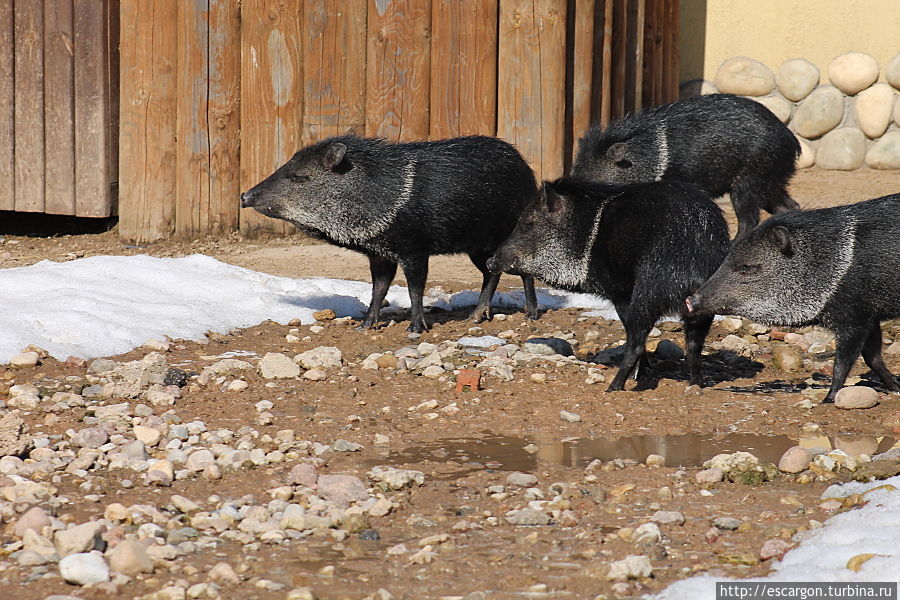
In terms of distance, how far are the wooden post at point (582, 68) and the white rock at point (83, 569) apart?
594 cm

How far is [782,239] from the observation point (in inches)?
211

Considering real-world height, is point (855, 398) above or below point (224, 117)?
below

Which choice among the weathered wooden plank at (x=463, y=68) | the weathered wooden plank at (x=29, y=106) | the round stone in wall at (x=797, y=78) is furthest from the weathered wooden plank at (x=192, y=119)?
the round stone in wall at (x=797, y=78)

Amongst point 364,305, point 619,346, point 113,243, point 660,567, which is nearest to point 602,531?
point 660,567

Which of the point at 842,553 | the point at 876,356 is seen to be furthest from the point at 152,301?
the point at 842,553

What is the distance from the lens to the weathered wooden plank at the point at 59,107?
8.64 m

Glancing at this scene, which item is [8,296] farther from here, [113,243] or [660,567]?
[660,567]

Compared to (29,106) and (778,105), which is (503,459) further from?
(778,105)

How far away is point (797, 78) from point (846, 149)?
84 centimetres

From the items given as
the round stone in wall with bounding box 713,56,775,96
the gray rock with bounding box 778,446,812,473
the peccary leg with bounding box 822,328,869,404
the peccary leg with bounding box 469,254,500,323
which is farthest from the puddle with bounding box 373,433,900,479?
the round stone in wall with bounding box 713,56,775,96

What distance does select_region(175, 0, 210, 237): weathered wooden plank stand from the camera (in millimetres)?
8406

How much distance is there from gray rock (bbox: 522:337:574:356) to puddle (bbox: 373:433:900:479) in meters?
1.40

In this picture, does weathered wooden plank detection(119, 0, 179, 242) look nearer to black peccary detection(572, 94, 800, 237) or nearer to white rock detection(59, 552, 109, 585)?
black peccary detection(572, 94, 800, 237)

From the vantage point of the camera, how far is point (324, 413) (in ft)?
16.7
